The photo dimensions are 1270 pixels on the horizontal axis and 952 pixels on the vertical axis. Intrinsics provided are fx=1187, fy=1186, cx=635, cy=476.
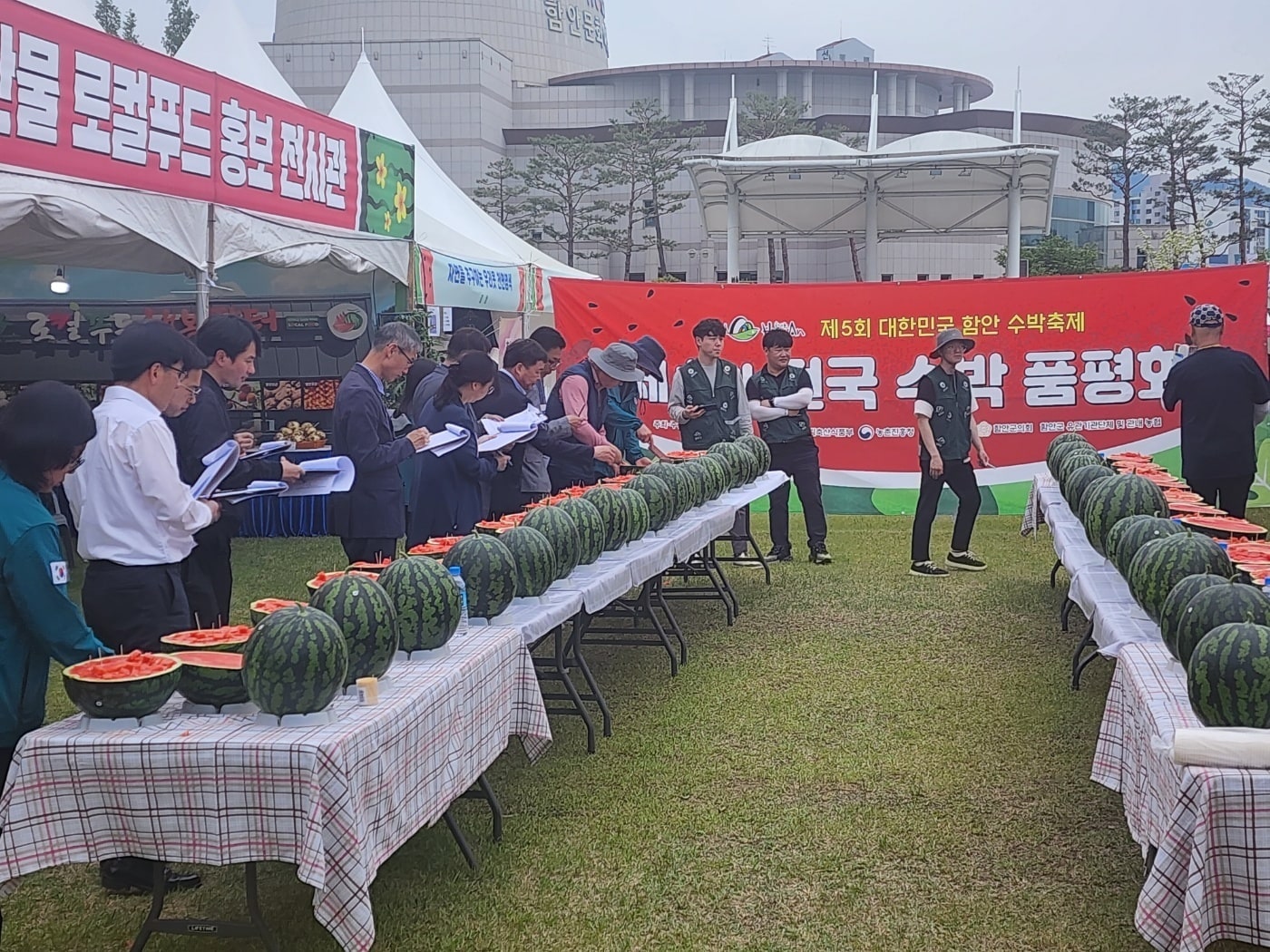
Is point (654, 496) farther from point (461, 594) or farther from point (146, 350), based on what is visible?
point (146, 350)

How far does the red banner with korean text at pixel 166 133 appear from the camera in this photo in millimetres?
5816

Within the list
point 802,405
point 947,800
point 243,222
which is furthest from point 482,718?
point 802,405

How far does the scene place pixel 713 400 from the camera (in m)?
8.60

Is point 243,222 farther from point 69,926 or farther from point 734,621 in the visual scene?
point 69,926

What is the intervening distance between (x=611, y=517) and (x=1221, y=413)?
13.3ft

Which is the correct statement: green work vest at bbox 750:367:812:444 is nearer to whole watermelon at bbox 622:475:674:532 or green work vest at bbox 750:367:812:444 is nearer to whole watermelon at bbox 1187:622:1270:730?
whole watermelon at bbox 622:475:674:532

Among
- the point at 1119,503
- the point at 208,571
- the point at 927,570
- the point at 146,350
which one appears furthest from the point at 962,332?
the point at 146,350

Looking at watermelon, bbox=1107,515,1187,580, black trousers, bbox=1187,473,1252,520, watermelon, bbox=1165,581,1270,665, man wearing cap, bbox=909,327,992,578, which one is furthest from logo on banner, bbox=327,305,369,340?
watermelon, bbox=1165,581,1270,665

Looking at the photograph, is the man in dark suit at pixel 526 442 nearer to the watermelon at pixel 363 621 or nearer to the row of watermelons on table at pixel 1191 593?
the row of watermelons on table at pixel 1191 593

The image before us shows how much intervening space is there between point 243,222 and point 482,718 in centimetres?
477

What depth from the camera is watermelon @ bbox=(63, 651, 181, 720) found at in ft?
9.26

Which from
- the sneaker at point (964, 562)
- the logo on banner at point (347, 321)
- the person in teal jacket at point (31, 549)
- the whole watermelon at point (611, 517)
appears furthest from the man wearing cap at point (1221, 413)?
the logo on banner at point (347, 321)

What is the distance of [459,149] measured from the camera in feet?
171

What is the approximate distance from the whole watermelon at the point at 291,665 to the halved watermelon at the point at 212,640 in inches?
6.3
